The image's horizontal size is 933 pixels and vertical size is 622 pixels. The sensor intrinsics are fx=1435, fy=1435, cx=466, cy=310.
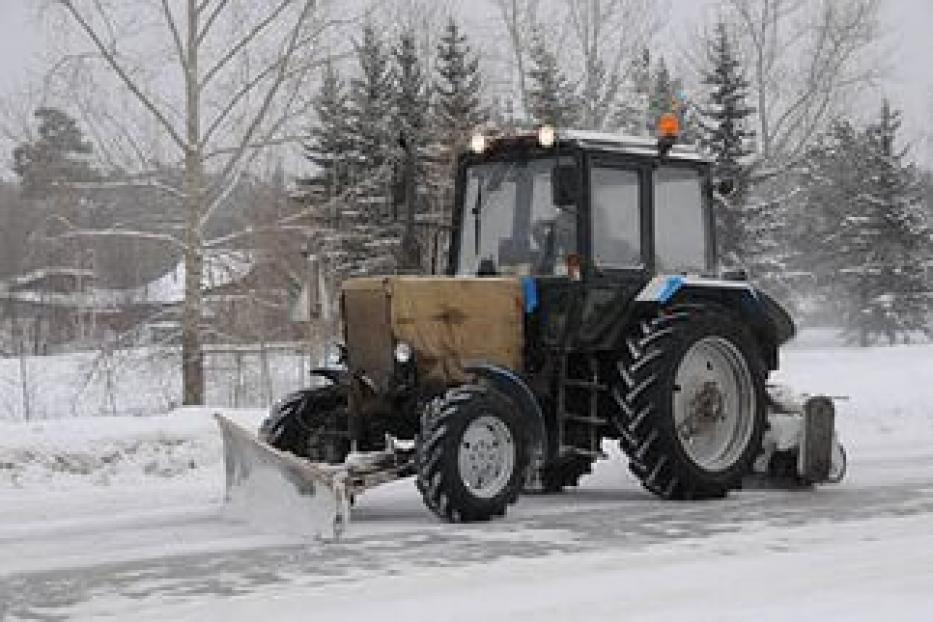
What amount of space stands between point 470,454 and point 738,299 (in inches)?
112

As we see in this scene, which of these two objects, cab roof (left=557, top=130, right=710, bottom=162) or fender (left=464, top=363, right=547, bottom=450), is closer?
fender (left=464, top=363, right=547, bottom=450)

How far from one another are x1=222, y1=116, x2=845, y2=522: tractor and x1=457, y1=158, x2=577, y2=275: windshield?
12 mm

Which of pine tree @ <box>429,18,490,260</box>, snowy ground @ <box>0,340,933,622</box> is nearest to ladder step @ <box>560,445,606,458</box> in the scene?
snowy ground @ <box>0,340,933,622</box>

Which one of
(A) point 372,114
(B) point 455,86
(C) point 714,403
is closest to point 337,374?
(C) point 714,403

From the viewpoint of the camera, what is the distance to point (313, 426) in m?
9.92

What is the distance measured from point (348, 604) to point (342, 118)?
26295mm

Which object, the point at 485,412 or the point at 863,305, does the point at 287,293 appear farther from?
the point at 863,305

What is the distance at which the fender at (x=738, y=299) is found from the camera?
387 inches

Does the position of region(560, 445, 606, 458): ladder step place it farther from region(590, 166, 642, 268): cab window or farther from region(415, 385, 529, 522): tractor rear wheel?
region(590, 166, 642, 268): cab window

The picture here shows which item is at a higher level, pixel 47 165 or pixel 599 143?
pixel 47 165

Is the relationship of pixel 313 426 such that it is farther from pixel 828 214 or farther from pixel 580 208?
pixel 828 214

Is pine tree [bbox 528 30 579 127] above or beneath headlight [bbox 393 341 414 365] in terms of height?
above

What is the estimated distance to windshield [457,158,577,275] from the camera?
973 centimetres

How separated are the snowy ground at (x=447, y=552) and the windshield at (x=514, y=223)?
1.70m
